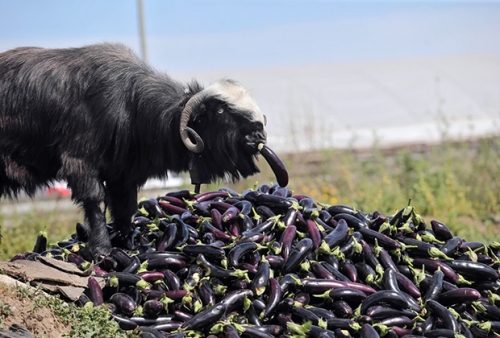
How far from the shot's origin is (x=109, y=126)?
6.02 metres

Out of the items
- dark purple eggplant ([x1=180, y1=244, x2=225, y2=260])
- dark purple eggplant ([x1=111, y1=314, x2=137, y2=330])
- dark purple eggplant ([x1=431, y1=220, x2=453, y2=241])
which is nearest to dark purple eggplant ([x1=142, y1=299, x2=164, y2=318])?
dark purple eggplant ([x1=111, y1=314, x2=137, y2=330])

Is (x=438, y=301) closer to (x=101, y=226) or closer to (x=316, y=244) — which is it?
(x=316, y=244)

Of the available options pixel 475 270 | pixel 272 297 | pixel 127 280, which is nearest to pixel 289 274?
pixel 272 297

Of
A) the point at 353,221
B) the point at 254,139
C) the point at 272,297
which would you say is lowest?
the point at 272,297

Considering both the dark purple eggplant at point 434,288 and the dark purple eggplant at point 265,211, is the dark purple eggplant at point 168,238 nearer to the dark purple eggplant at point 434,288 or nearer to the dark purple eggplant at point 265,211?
the dark purple eggplant at point 265,211

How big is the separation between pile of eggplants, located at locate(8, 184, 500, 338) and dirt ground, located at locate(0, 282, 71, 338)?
41 cm

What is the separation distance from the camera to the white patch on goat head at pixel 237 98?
19.4 feet

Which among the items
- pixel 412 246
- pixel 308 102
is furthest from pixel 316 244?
pixel 308 102

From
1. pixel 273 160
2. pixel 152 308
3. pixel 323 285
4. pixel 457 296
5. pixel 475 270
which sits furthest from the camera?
pixel 273 160

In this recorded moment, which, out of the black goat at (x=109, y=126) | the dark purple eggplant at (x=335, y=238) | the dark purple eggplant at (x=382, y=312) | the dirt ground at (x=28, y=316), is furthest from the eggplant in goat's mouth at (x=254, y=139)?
the dirt ground at (x=28, y=316)

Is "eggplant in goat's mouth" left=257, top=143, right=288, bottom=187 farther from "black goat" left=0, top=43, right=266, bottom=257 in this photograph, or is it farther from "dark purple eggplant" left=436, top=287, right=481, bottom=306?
"dark purple eggplant" left=436, top=287, right=481, bottom=306

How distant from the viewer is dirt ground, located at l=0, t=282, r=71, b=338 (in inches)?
190

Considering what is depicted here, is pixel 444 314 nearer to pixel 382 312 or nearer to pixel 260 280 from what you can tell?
pixel 382 312

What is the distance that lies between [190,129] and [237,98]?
1.40 feet
